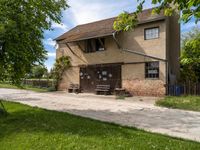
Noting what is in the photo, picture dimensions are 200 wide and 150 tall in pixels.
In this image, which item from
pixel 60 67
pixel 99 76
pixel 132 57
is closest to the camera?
pixel 132 57

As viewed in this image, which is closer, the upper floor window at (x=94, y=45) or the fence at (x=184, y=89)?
the fence at (x=184, y=89)

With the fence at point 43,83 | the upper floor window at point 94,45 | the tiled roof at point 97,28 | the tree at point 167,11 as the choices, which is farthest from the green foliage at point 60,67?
the tree at point 167,11

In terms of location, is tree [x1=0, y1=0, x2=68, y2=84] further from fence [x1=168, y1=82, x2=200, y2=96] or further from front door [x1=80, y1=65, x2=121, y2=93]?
front door [x1=80, y1=65, x2=121, y2=93]

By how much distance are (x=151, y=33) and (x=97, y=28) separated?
7.21 m

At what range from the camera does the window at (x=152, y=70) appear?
19.7m

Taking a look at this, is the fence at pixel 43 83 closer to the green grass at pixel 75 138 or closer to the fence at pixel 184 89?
the fence at pixel 184 89

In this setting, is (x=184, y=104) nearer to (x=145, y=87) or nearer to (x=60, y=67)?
(x=145, y=87)

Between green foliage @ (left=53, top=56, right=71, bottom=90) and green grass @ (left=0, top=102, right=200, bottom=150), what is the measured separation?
60.3 ft

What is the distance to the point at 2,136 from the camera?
23.4 feet

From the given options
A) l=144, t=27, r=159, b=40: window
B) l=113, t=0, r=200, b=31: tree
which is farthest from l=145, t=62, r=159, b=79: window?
l=113, t=0, r=200, b=31: tree

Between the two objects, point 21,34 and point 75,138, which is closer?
point 75,138

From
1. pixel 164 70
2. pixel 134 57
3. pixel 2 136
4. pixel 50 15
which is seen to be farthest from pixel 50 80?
pixel 2 136

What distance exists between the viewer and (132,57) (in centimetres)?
2127

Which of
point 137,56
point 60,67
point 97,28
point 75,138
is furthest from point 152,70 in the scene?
point 75,138
